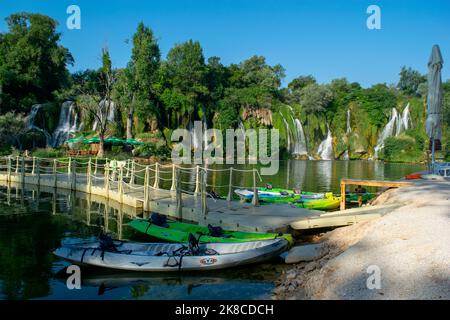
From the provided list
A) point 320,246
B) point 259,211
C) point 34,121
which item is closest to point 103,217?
point 259,211

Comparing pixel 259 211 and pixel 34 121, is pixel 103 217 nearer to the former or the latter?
pixel 259 211

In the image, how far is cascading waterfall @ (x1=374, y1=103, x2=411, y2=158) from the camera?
6303 cm

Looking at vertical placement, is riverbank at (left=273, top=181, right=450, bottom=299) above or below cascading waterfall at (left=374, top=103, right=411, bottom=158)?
below

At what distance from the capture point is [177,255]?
8391 millimetres

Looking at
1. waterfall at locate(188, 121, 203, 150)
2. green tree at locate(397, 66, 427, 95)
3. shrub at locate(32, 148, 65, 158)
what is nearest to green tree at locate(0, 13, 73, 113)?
shrub at locate(32, 148, 65, 158)

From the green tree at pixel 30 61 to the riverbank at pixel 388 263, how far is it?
43.4 m

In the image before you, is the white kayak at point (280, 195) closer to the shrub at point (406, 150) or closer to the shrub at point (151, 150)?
the shrub at point (151, 150)

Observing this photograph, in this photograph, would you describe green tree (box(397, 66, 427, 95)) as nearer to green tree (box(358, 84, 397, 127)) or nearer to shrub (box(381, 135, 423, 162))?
green tree (box(358, 84, 397, 127))

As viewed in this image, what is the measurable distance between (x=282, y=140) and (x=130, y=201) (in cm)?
4870

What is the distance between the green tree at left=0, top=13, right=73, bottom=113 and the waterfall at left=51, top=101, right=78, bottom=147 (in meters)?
4.08

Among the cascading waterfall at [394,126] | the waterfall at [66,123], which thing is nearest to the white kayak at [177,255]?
the waterfall at [66,123]

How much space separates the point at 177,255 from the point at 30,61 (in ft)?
161

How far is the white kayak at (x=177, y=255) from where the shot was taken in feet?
27.3

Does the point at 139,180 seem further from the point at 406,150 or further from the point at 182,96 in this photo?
the point at 406,150
